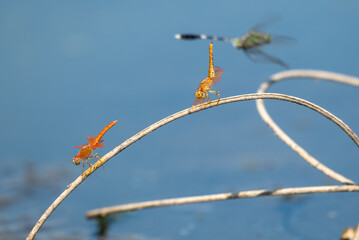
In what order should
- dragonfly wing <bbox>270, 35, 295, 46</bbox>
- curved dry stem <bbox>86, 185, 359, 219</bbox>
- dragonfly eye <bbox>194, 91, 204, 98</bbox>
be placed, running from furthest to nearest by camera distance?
dragonfly wing <bbox>270, 35, 295, 46</bbox>
curved dry stem <bbox>86, 185, 359, 219</bbox>
dragonfly eye <bbox>194, 91, 204, 98</bbox>

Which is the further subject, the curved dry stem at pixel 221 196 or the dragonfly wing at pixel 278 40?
the dragonfly wing at pixel 278 40

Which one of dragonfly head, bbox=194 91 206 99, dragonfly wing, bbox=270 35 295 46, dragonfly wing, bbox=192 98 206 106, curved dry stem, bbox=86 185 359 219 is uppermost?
dragonfly wing, bbox=270 35 295 46

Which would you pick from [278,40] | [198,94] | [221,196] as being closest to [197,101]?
[198,94]

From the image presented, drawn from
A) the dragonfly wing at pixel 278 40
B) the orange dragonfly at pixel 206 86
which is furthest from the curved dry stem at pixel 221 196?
the dragonfly wing at pixel 278 40

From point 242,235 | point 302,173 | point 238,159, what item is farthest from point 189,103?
point 242,235

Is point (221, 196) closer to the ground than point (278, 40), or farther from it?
closer to the ground

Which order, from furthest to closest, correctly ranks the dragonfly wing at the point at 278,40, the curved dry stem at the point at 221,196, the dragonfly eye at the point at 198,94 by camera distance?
the dragonfly wing at the point at 278,40, the curved dry stem at the point at 221,196, the dragonfly eye at the point at 198,94

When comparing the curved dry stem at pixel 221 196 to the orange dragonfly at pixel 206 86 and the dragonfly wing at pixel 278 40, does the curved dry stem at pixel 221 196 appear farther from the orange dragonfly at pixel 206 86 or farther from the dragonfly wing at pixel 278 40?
the dragonfly wing at pixel 278 40

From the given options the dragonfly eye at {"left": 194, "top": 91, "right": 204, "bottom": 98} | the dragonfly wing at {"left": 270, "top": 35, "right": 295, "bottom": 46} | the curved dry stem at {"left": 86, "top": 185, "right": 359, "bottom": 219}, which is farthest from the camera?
the dragonfly wing at {"left": 270, "top": 35, "right": 295, "bottom": 46}

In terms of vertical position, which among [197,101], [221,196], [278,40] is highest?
[278,40]

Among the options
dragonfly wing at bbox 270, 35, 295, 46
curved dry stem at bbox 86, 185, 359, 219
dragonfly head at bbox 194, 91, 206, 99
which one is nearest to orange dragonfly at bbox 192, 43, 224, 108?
dragonfly head at bbox 194, 91, 206, 99

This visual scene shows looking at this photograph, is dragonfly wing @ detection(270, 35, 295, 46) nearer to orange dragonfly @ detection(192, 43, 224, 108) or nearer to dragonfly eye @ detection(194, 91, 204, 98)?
orange dragonfly @ detection(192, 43, 224, 108)

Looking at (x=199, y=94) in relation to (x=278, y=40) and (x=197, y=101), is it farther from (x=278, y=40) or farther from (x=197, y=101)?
(x=278, y=40)
